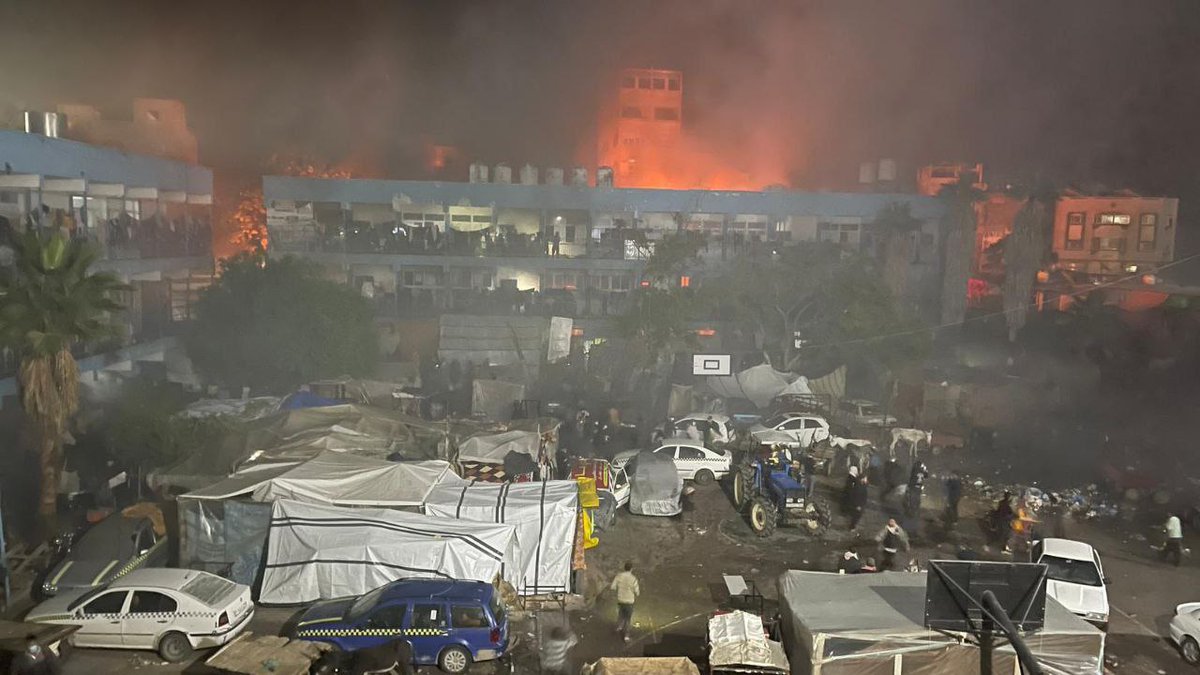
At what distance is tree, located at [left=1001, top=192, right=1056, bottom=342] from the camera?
131 ft

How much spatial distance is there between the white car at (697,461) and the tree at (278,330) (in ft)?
37.7

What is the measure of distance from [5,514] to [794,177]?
58.7 metres

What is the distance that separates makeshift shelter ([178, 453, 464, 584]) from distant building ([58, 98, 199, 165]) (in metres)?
40.6

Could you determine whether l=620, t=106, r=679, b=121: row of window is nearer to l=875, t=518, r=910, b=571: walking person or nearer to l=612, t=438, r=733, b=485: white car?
l=612, t=438, r=733, b=485: white car

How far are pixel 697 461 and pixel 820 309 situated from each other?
13.2 m

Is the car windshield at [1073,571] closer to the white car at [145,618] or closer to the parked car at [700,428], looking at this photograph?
the parked car at [700,428]

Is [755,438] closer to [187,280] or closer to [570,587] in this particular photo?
[570,587]

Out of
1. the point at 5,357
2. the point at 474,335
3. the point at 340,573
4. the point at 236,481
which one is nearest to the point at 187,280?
the point at 474,335

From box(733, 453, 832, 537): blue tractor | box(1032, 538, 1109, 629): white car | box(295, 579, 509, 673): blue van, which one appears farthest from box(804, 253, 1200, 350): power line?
box(295, 579, 509, 673): blue van

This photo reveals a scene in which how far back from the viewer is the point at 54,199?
2436 cm

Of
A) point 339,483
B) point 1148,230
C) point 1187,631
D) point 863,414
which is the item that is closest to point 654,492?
point 339,483

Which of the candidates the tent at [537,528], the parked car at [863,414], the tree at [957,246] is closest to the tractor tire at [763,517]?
the tent at [537,528]

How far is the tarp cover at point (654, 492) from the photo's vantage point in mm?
15375

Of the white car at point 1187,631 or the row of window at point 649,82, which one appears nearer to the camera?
the white car at point 1187,631
